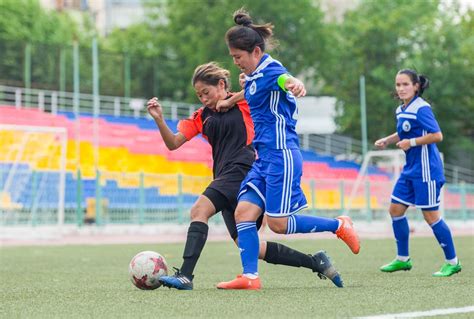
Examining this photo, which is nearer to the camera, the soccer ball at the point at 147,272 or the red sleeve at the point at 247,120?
the soccer ball at the point at 147,272

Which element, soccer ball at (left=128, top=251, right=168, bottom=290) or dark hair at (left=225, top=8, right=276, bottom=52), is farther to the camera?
soccer ball at (left=128, top=251, right=168, bottom=290)

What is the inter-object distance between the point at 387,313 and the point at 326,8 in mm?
63210

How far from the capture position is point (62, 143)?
23312 millimetres

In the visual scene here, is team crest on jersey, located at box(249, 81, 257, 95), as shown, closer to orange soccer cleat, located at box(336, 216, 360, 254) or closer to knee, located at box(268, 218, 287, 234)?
knee, located at box(268, 218, 287, 234)

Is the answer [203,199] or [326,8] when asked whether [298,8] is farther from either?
[203,199]

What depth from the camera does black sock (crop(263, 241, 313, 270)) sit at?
7.54 m

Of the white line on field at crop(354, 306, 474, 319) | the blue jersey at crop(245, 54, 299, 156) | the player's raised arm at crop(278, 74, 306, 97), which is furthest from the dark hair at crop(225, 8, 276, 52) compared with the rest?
the white line on field at crop(354, 306, 474, 319)

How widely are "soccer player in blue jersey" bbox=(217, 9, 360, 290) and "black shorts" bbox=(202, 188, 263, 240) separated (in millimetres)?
207

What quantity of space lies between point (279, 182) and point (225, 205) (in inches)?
28.0

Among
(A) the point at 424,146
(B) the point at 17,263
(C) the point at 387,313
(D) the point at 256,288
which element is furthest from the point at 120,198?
(C) the point at 387,313

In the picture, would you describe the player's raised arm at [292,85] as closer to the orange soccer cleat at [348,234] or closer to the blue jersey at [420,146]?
the orange soccer cleat at [348,234]

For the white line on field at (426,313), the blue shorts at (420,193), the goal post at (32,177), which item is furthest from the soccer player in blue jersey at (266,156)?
the goal post at (32,177)

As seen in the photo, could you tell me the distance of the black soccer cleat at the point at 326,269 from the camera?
24.3ft

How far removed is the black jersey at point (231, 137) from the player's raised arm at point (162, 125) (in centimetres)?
23
